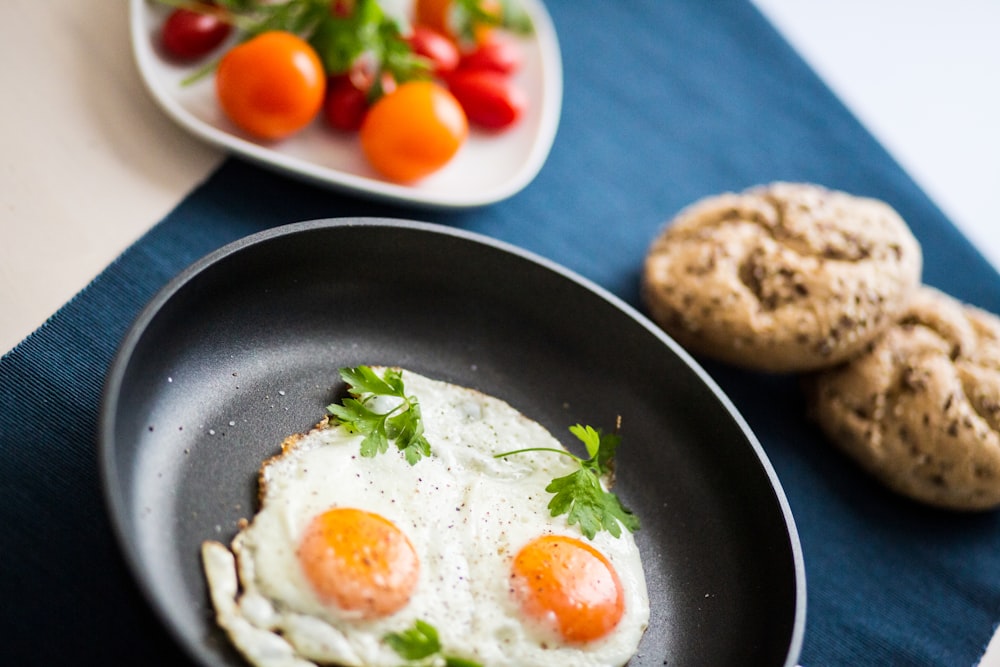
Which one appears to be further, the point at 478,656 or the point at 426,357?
the point at 426,357

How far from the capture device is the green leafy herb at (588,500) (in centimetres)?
154

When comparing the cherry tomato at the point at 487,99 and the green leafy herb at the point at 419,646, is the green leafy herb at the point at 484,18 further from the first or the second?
the green leafy herb at the point at 419,646

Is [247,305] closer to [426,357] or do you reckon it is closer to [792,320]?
[426,357]

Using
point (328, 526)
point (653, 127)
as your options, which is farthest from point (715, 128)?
point (328, 526)

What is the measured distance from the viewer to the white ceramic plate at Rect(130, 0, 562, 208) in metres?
1.94

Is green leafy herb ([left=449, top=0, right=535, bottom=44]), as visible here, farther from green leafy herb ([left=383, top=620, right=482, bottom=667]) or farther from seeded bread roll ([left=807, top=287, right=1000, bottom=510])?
green leafy herb ([left=383, top=620, right=482, bottom=667])

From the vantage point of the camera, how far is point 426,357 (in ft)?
5.84

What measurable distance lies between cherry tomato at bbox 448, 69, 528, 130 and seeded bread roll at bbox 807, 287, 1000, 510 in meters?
1.01

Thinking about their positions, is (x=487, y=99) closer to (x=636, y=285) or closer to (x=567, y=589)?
(x=636, y=285)

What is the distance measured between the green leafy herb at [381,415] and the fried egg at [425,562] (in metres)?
0.02

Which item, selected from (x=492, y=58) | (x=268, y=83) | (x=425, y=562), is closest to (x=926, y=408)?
(x=425, y=562)

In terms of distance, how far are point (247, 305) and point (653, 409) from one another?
830 millimetres

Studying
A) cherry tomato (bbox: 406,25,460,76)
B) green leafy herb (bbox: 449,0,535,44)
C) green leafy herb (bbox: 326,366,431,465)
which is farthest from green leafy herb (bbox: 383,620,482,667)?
green leafy herb (bbox: 449,0,535,44)

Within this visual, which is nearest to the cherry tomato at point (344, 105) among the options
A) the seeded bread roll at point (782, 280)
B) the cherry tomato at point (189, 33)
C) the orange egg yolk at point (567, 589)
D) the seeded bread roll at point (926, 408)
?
the cherry tomato at point (189, 33)
